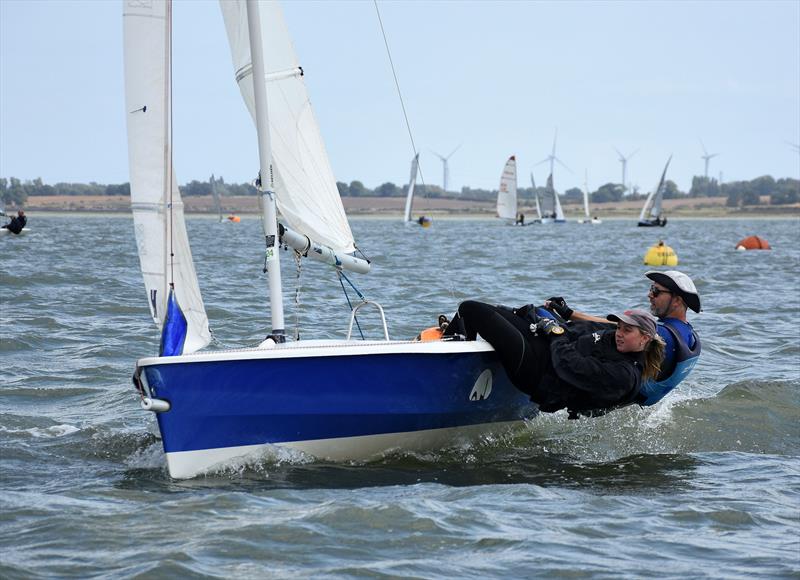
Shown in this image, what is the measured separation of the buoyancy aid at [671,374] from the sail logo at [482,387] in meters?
0.97

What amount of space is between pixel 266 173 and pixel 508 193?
71.0 metres

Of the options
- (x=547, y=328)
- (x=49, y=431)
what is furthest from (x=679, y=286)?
(x=49, y=431)

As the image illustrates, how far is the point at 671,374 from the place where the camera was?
7582 millimetres

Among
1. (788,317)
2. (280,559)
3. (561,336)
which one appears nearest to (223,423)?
(280,559)

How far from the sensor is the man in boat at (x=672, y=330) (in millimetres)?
7535

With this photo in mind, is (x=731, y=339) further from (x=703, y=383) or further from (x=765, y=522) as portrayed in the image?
(x=765, y=522)

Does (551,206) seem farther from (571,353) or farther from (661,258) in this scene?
(571,353)

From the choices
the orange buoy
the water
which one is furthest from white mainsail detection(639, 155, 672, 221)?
the water

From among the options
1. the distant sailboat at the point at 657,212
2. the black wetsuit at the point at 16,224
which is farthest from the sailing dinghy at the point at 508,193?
the black wetsuit at the point at 16,224

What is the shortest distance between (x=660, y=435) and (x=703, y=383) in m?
2.27

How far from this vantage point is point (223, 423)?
22.1 feet

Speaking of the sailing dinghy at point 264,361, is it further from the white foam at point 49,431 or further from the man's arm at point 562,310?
the white foam at point 49,431

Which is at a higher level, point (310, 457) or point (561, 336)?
point (561, 336)

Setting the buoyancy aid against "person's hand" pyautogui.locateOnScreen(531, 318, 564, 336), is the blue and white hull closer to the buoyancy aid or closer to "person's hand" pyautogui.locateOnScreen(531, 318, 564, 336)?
"person's hand" pyautogui.locateOnScreen(531, 318, 564, 336)
